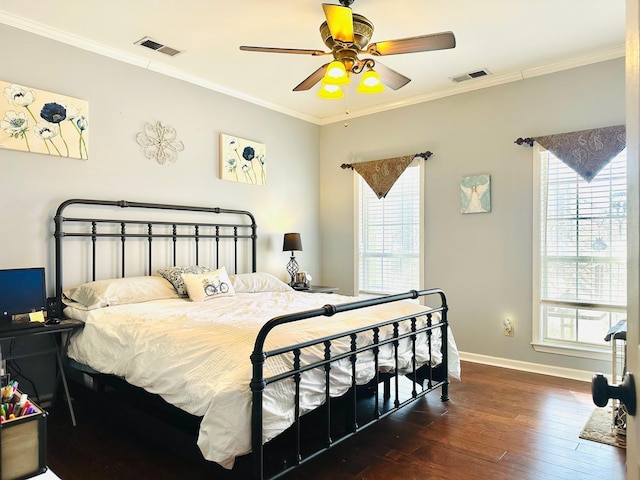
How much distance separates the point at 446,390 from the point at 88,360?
2470mm

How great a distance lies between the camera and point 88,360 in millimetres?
2840

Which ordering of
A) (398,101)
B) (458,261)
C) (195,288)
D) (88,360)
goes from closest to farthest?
(88,360), (195,288), (458,261), (398,101)

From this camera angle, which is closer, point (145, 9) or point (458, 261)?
point (145, 9)

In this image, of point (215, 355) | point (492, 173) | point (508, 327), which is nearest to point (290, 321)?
point (215, 355)

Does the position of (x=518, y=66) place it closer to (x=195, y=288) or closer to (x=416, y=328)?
(x=416, y=328)

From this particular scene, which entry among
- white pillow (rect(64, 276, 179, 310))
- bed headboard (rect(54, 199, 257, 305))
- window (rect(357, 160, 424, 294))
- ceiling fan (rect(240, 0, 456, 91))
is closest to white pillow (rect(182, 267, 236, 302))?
white pillow (rect(64, 276, 179, 310))

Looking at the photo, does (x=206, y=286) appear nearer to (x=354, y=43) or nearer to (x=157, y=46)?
(x=157, y=46)

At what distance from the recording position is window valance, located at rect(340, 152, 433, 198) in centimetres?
477

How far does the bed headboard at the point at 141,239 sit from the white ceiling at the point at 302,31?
4.10ft

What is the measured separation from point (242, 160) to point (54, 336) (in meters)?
2.39

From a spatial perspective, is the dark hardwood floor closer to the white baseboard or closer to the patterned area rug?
the patterned area rug

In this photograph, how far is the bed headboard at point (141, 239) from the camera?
3352 mm

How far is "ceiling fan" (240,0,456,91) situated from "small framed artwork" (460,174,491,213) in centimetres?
170

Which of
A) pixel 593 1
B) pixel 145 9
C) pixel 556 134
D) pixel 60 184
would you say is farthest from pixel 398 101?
pixel 60 184
